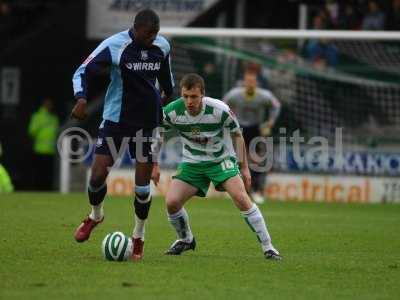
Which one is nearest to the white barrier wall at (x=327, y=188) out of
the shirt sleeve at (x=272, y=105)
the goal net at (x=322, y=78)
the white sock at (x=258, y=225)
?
the goal net at (x=322, y=78)

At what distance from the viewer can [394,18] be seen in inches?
859

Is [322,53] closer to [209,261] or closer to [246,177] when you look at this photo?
[246,177]

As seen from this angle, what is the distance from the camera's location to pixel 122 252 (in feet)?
30.3

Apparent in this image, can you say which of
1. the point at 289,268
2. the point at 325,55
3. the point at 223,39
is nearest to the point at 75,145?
the point at 223,39

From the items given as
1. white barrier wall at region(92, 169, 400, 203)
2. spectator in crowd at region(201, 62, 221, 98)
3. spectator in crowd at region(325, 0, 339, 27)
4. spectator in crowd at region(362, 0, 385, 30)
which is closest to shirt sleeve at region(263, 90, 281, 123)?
white barrier wall at region(92, 169, 400, 203)

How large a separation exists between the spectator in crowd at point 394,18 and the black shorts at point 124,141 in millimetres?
12912

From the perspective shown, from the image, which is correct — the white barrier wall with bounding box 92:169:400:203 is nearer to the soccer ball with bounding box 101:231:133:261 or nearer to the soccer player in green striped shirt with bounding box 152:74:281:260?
the soccer player in green striped shirt with bounding box 152:74:281:260

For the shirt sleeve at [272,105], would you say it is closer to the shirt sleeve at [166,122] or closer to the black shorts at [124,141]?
the shirt sleeve at [166,122]

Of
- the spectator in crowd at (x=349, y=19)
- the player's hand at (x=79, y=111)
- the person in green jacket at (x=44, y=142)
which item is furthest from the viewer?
the person in green jacket at (x=44, y=142)

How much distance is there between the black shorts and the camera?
9.43m

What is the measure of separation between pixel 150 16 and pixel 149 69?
53 centimetres

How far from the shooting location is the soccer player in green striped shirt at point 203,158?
384 inches

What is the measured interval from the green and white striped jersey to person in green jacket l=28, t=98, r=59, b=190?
13.7 m

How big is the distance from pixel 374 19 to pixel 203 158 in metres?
12.5
